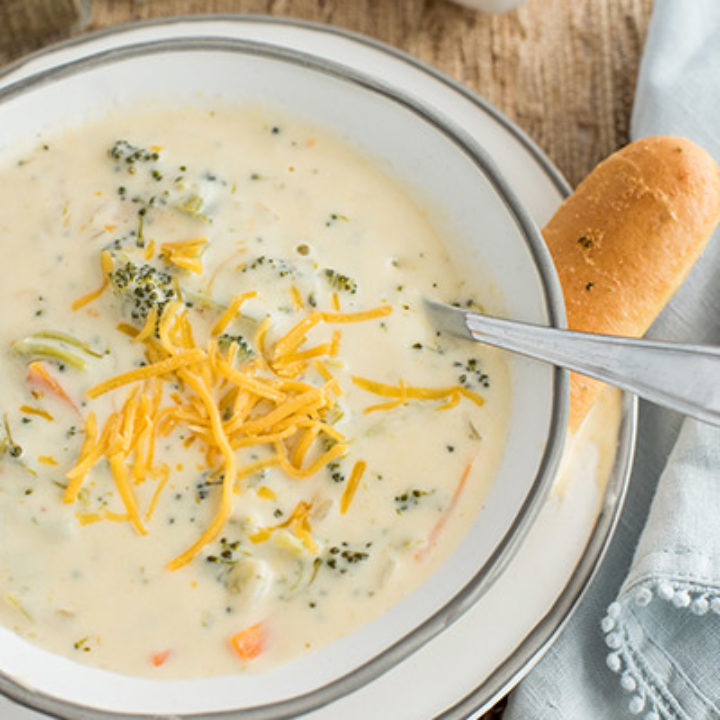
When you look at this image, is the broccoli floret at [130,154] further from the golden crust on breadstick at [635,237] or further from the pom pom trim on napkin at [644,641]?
the pom pom trim on napkin at [644,641]

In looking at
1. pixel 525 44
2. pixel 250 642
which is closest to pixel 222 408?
pixel 250 642

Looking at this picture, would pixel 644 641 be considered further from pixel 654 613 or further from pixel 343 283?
pixel 343 283

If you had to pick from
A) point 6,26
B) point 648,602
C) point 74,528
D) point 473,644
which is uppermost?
point 6,26

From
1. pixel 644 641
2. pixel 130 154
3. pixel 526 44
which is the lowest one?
pixel 644 641

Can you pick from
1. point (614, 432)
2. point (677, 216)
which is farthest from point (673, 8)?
point (614, 432)

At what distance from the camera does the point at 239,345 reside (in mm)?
2305

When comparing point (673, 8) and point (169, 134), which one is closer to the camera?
point (169, 134)

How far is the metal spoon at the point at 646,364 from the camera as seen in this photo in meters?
2.15

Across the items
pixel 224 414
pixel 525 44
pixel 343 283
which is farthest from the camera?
pixel 525 44

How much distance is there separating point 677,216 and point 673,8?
32.4 inches

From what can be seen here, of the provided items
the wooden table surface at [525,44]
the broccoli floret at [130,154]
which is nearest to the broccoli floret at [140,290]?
the broccoli floret at [130,154]

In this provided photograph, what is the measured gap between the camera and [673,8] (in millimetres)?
Result: 3023

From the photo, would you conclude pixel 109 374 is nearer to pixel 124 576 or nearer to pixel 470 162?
pixel 124 576

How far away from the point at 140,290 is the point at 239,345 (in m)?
0.24
